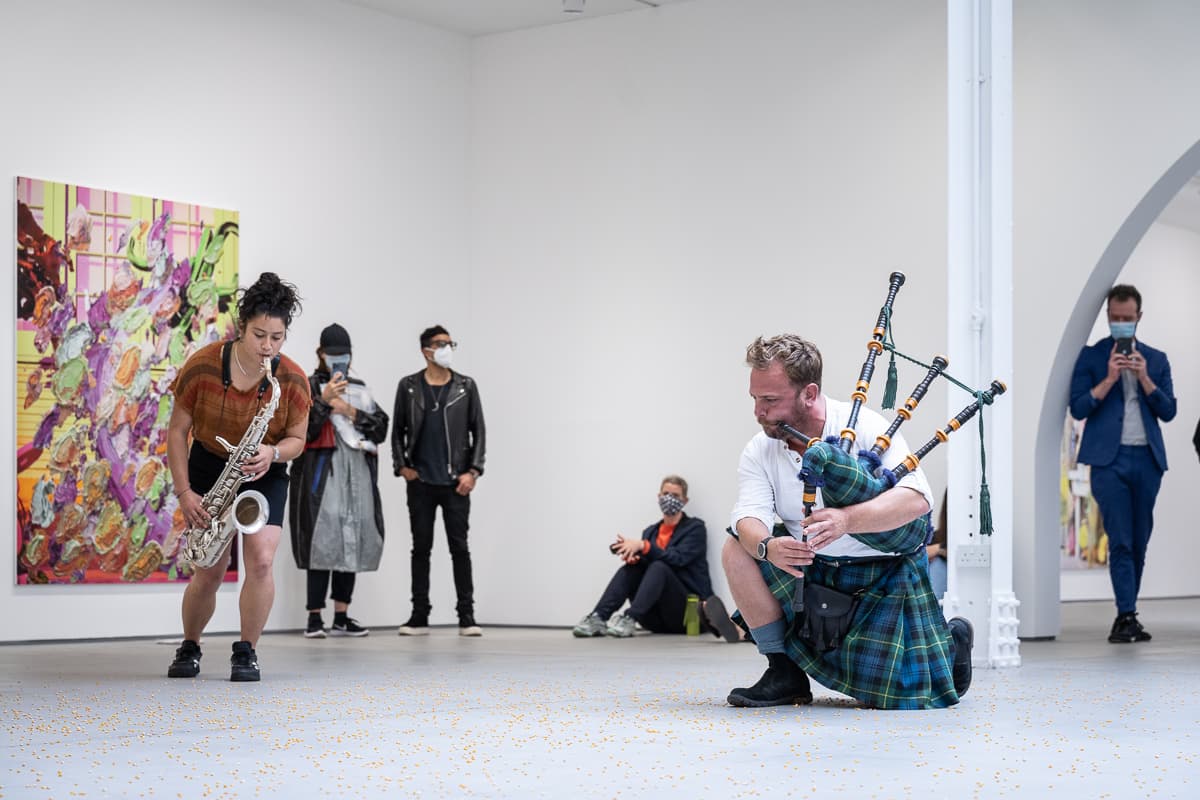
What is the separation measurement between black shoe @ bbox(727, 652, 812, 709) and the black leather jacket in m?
4.56

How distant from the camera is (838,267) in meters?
8.82

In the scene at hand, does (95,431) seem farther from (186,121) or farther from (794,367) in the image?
(794,367)

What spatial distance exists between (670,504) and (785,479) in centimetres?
453

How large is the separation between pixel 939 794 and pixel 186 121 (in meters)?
6.73

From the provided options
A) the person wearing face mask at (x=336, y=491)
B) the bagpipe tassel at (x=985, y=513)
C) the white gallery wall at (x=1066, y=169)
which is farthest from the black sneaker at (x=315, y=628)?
the bagpipe tassel at (x=985, y=513)

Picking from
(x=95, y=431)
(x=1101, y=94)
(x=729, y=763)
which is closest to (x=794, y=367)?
(x=729, y=763)

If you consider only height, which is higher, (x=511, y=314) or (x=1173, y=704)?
(x=511, y=314)

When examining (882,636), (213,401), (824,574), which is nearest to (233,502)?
(213,401)

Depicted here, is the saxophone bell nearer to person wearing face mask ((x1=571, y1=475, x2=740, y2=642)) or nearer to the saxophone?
the saxophone

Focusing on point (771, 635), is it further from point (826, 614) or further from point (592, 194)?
point (592, 194)

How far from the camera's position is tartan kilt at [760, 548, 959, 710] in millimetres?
4523

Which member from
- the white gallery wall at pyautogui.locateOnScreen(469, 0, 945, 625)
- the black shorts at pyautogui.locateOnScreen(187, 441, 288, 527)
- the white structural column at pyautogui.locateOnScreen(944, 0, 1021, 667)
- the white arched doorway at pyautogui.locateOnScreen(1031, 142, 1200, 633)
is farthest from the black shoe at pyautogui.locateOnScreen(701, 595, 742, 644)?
the black shorts at pyautogui.locateOnScreen(187, 441, 288, 527)

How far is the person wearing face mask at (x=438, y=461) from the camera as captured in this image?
29.9ft

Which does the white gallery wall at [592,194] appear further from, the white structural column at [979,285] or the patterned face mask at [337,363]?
the white structural column at [979,285]
